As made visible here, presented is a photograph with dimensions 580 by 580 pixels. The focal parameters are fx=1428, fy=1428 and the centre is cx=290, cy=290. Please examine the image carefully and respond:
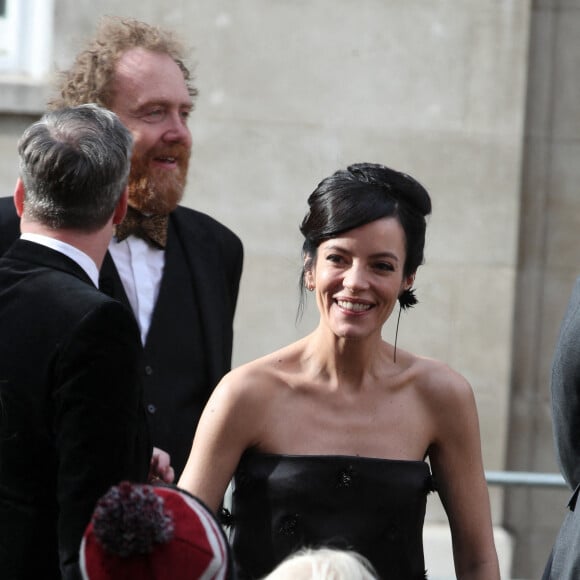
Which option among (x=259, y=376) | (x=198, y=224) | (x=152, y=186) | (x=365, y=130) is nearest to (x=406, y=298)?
(x=259, y=376)

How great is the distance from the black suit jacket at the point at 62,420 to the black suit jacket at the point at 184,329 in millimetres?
1132

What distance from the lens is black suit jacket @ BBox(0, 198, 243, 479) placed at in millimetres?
4160

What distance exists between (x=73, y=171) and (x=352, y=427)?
0.98 m

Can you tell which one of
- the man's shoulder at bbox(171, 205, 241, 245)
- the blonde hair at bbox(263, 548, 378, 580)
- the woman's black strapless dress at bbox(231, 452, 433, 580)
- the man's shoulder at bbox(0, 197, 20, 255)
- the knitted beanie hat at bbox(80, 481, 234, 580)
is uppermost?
the man's shoulder at bbox(0, 197, 20, 255)

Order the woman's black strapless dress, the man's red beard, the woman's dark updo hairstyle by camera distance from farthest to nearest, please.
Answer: the man's red beard
the woman's dark updo hairstyle
the woman's black strapless dress

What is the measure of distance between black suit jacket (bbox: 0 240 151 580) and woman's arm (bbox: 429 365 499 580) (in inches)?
36.8

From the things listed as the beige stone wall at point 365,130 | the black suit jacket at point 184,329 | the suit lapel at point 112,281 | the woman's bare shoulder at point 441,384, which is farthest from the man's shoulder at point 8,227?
the beige stone wall at point 365,130

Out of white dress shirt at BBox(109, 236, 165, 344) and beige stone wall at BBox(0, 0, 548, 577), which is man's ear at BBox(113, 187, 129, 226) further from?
beige stone wall at BBox(0, 0, 548, 577)

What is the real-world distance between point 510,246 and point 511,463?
1.18 meters

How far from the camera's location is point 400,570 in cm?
341

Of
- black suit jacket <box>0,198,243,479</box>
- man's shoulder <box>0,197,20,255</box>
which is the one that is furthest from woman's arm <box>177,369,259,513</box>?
man's shoulder <box>0,197,20,255</box>

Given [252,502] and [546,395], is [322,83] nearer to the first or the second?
[546,395]

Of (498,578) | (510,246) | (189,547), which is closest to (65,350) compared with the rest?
(189,547)

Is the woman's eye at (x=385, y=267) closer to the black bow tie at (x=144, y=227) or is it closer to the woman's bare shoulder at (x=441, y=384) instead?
the woman's bare shoulder at (x=441, y=384)
